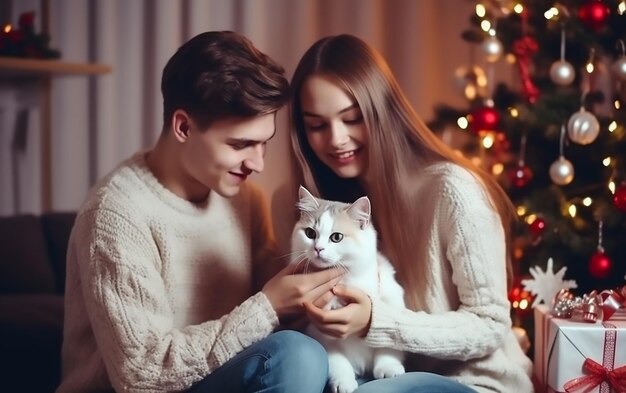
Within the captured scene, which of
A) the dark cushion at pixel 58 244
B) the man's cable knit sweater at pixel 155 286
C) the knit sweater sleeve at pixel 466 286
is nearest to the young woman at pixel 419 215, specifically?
the knit sweater sleeve at pixel 466 286

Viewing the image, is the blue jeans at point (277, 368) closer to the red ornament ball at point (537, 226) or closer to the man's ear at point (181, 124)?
the man's ear at point (181, 124)

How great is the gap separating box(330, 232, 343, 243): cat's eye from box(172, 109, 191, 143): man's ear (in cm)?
38

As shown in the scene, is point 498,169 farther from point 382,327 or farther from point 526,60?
point 382,327

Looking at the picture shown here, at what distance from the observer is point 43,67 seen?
2.61 m

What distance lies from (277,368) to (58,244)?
3.95 feet

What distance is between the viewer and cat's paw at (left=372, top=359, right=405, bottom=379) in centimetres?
159

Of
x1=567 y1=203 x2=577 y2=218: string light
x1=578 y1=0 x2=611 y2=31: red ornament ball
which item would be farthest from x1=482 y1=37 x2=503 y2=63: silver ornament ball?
x1=567 y1=203 x2=577 y2=218: string light

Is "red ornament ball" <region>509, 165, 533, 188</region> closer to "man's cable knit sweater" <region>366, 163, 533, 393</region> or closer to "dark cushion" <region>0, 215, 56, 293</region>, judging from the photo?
"man's cable knit sweater" <region>366, 163, 533, 393</region>

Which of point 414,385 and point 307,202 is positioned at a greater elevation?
point 307,202

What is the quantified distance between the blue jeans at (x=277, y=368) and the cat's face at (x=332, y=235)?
6.3 inches

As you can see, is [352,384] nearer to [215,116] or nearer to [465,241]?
[465,241]

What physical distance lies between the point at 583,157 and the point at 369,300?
3.63ft

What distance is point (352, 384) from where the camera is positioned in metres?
1.55

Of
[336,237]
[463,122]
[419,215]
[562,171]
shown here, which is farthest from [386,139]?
[463,122]
